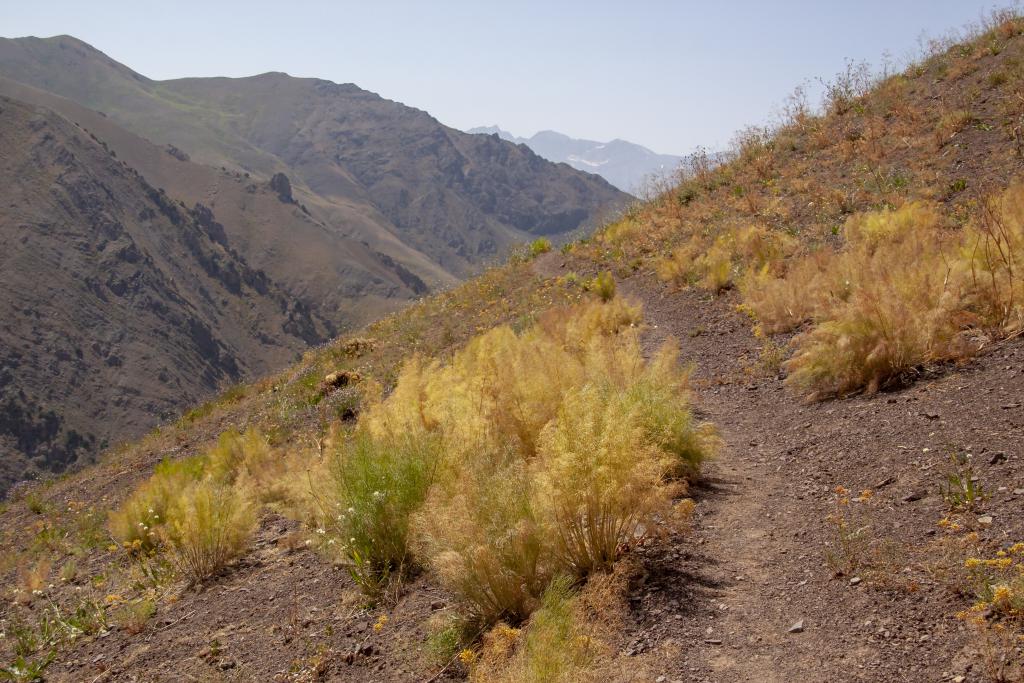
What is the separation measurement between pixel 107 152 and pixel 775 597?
13428cm

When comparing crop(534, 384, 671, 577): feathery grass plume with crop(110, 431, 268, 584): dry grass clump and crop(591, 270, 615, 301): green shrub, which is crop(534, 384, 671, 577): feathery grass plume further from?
crop(591, 270, 615, 301): green shrub

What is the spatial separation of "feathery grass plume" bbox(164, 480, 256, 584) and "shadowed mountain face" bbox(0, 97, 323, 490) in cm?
6331

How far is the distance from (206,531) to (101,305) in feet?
308

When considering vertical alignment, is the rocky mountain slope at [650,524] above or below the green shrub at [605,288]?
below

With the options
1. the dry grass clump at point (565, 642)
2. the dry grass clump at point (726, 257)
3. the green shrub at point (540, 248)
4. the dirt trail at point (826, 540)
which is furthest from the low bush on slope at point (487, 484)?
the green shrub at point (540, 248)

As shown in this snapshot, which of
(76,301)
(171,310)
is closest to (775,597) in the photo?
(76,301)

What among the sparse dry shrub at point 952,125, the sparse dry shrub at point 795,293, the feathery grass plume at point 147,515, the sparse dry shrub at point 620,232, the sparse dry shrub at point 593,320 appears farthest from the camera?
the sparse dry shrub at point 620,232

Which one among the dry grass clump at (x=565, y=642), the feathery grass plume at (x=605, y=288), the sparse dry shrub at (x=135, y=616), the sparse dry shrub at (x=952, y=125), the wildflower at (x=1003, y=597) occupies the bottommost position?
the sparse dry shrub at (x=135, y=616)

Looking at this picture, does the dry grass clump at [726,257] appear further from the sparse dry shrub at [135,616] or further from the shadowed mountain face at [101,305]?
the shadowed mountain face at [101,305]

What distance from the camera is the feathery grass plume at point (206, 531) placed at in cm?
623

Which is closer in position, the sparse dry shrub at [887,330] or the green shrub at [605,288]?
the sparse dry shrub at [887,330]

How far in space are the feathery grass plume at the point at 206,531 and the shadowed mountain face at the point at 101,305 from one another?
63310mm

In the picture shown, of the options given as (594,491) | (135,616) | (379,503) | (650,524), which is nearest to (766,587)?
(650,524)

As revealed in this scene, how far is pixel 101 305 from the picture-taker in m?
88.1
